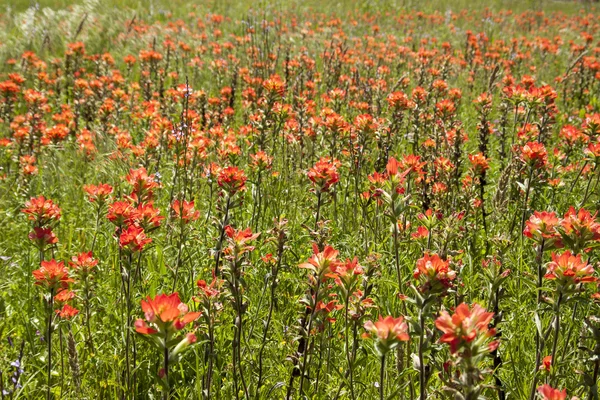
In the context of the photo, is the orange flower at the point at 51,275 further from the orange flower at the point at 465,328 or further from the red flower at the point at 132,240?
the orange flower at the point at 465,328

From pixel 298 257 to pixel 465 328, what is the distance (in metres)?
1.77

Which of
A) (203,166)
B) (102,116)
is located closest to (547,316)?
(203,166)

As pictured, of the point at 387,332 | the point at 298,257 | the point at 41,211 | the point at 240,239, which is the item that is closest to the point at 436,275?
the point at 387,332

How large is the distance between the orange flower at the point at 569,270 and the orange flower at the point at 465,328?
48 cm

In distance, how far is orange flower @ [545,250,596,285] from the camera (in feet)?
4.87

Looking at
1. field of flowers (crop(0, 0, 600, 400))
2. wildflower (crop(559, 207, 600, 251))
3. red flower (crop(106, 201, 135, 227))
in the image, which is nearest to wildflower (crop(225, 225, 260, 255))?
field of flowers (crop(0, 0, 600, 400))

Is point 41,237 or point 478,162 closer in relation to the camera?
point 41,237

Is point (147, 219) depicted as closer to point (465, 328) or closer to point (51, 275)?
point (51, 275)

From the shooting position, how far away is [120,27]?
1014cm

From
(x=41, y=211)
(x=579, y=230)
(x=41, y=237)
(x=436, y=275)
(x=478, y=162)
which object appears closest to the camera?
(x=436, y=275)

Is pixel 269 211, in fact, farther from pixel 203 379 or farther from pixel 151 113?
pixel 203 379

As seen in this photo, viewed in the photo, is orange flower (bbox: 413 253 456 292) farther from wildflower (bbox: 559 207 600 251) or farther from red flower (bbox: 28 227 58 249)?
red flower (bbox: 28 227 58 249)

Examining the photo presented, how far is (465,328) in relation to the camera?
3.74 feet

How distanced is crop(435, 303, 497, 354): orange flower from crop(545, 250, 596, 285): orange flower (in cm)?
48
